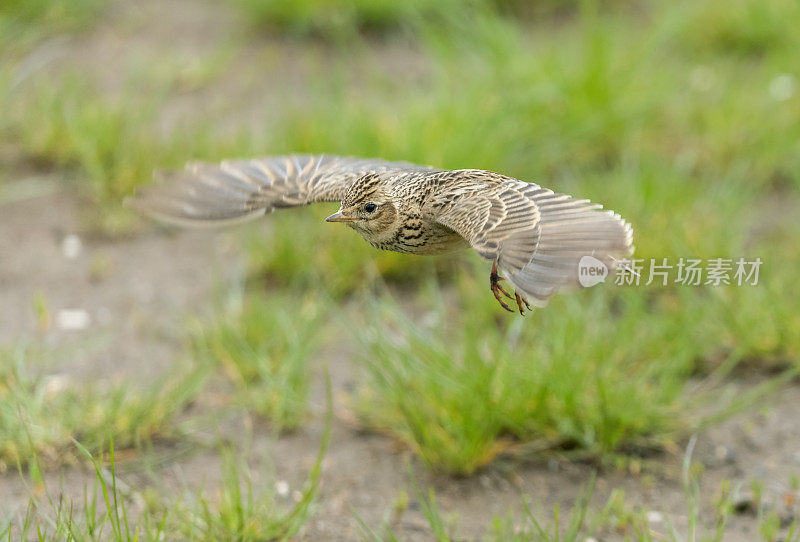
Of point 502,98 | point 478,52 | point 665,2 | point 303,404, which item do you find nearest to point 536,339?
point 303,404

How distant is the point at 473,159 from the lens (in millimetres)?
6383

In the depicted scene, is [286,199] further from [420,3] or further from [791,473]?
[420,3]

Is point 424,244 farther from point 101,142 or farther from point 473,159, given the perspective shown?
point 101,142

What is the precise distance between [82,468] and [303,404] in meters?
1.01

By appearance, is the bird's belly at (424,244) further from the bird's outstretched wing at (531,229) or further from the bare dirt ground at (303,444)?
the bare dirt ground at (303,444)

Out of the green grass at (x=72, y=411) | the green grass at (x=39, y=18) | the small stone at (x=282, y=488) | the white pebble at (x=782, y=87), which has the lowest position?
the small stone at (x=282, y=488)

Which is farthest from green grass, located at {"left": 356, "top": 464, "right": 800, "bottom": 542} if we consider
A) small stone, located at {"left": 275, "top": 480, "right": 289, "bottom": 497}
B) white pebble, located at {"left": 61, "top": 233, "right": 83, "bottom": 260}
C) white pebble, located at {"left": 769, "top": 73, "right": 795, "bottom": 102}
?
white pebble, located at {"left": 769, "top": 73, "right": 795, "bottom": 102}

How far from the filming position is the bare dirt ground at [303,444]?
184 inches

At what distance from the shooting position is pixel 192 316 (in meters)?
6.06

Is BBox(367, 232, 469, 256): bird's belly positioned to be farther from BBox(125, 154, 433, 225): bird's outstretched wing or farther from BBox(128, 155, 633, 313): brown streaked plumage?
BBox(125, 154, 433, 225): bird's outstretched wing

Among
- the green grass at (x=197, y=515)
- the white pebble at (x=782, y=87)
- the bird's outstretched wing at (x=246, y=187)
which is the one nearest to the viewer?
the green grass at (x=197, y=515)

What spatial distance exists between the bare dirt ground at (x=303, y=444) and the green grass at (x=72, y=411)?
0.33 feet
